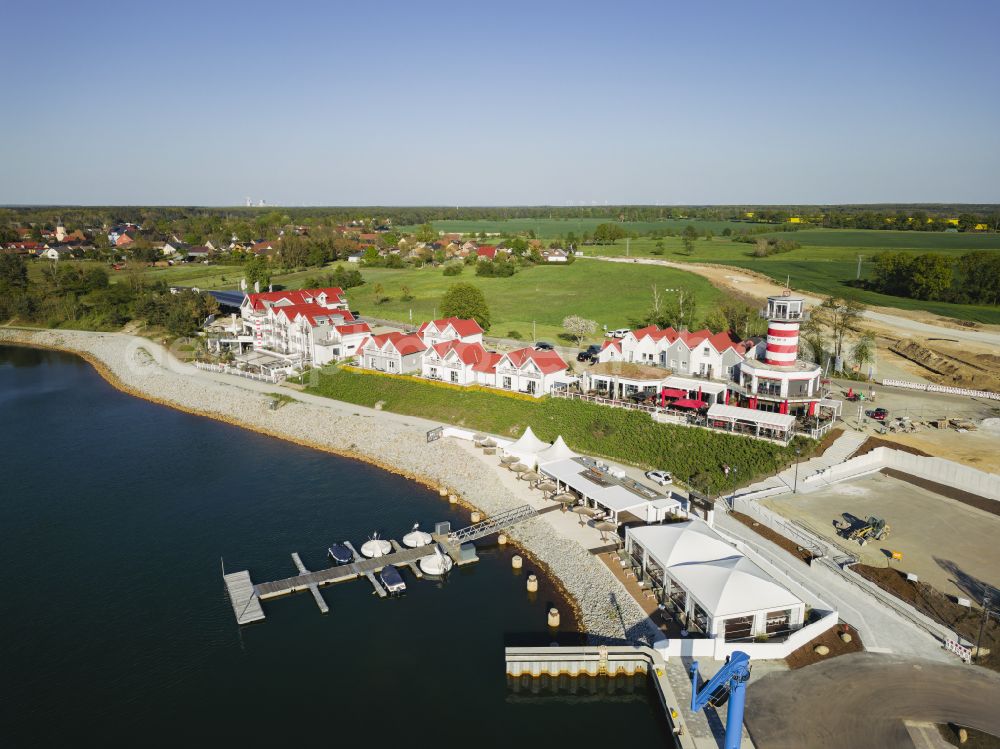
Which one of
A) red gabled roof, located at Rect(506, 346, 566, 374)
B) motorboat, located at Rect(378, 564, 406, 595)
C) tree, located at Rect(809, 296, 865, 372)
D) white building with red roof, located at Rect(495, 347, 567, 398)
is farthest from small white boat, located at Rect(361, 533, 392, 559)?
tree, located at Rect(809, 296, 865, 372)

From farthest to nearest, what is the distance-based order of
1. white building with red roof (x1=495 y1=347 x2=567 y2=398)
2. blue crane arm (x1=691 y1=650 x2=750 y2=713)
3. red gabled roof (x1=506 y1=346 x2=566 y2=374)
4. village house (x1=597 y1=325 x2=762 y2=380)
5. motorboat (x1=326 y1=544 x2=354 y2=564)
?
red gabled roof (x1=506 y1=346 x2=566 y2=374) → white building with red roof (x1=495 y1=347 x2=567 y2=398) → village house (x1=597 y1=325 x2=762 y2=380) → motorboat (x1=326 y1=544 x2=354 y2=564) → blue crane arm (x1=691 y1=650 x2=750 y2=713)

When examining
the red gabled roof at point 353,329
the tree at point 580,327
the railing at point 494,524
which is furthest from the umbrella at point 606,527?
the red gabled roof at point 353,329

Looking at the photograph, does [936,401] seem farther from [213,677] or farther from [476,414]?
[213,677]

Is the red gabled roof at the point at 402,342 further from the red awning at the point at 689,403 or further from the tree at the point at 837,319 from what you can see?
the tree at the point at 837,319

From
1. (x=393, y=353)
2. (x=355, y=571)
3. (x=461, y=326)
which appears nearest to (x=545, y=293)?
(x=461, y=326)

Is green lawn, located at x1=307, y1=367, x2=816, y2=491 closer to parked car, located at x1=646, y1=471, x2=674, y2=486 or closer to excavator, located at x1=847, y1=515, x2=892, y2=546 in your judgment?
parked car, located at x1=646, y1=471, x2=674, y2=486

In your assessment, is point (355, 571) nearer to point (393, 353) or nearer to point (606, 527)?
point (606, 527)

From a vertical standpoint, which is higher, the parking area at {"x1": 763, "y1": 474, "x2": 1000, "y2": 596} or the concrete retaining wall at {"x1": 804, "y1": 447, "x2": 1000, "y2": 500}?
the concrete retaining wall at {"x1": 804, "y1": 447, "x2": 1000, "y2": 500}
